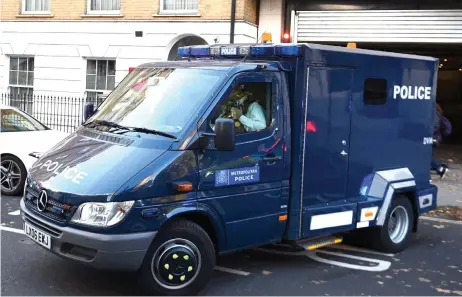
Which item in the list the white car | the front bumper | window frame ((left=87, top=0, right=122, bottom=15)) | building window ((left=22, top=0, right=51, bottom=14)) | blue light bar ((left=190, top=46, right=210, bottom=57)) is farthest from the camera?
building window ((left=22, top=0, right=51, bottom=14))

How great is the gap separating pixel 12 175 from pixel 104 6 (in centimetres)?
929

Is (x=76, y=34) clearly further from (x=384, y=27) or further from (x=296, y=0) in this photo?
→ (x=384, y=27)

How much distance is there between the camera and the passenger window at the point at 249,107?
17.3ft

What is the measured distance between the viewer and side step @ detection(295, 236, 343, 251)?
19.3ft

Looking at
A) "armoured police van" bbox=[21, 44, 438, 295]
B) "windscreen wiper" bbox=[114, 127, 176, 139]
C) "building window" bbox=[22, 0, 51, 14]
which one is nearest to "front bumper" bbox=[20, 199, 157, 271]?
"armoured police van" bbox=[21, 44, 438, 295]

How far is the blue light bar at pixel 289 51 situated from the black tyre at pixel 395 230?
2.41 metres

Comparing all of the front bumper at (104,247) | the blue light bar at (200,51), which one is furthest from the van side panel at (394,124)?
the front bumper at (104,247)

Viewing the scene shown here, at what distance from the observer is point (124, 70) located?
1667 cm

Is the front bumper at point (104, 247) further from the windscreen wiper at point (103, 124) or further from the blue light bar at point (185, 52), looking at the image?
the blue light bar at point (185, 52)

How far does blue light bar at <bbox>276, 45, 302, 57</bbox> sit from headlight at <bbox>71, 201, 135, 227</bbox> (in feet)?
7.24

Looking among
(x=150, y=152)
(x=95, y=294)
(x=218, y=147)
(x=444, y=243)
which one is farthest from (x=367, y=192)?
(x=95, y=294)

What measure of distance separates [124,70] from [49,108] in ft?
10.3

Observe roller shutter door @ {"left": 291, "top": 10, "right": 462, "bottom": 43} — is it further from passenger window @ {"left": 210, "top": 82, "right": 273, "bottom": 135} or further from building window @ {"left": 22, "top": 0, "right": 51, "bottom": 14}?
passenger window @ {"left": 210, "top": 82, "right": 273, "bottom": 135}

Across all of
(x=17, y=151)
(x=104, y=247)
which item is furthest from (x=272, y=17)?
(x=104, y=247)
